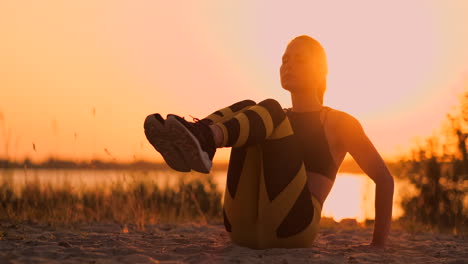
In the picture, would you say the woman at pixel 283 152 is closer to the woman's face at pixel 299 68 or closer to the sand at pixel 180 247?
the woman's face at pixel 299 68

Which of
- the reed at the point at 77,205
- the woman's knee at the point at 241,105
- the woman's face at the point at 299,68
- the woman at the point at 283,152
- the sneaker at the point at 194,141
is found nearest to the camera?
the sneaker at the point at 194,141

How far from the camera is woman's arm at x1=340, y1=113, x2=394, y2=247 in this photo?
11.5ft

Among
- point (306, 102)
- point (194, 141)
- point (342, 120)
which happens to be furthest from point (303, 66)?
point (194, 141)

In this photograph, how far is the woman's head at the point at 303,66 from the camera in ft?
11.8

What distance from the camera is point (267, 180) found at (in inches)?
122

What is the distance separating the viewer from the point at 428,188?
8445 millimetres

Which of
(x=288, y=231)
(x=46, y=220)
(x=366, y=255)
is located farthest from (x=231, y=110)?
(x=46, y=220)

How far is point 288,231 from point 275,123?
78 cm

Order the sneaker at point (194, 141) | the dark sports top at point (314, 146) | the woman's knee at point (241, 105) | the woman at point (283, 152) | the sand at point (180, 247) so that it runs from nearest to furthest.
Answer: the sneaker at point (194, 141), the woman at point (283, 152), the sand at point (180, 247), the woman's knee at point (241, 105), the dark sports top at point (314, 146)

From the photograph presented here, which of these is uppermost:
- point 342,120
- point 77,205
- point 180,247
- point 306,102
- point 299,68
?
point 299,68

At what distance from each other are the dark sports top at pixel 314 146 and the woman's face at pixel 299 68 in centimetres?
28

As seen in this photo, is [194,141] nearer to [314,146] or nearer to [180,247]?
[314,146]

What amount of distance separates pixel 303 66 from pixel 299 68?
0.03 meters

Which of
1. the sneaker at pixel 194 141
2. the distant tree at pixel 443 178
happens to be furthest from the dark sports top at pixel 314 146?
the distant tree at pixel 443 178
